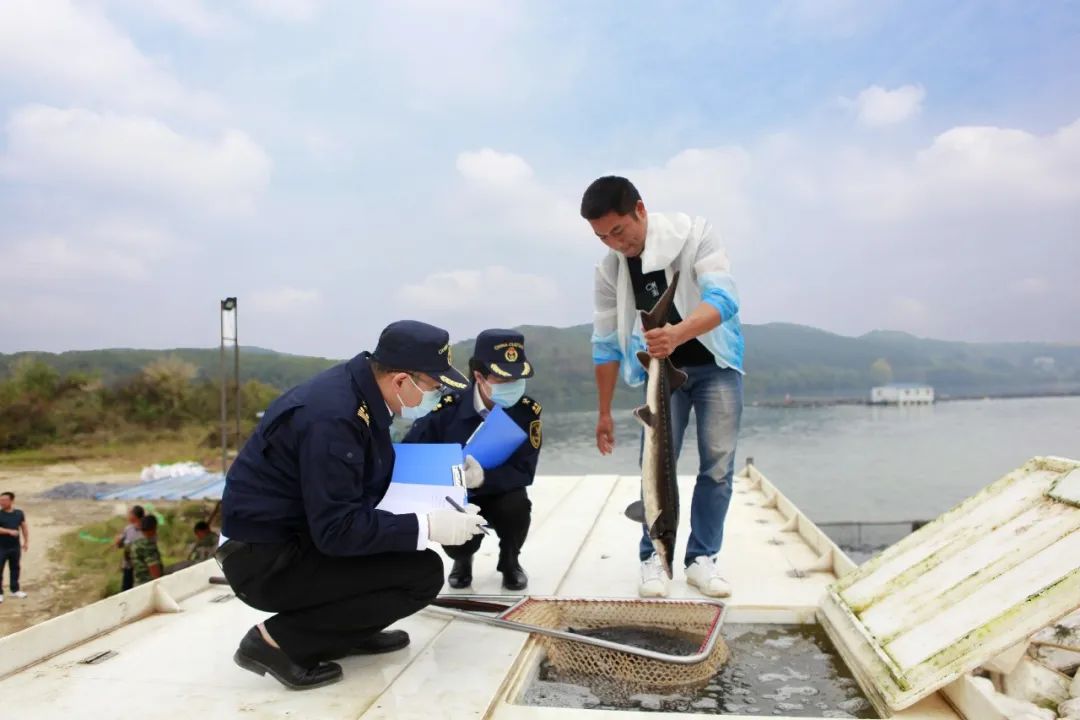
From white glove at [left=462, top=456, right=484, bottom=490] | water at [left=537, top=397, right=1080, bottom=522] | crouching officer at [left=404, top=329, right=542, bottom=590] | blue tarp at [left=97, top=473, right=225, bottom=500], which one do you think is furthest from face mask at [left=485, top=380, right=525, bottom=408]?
water at [left=537, top=397, right=1080, bottom=522]

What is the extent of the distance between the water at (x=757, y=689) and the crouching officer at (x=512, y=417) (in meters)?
0.85

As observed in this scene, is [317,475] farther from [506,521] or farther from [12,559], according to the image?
[12,559]

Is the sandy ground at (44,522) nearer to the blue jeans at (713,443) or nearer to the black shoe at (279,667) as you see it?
the black shoe at (279,667)

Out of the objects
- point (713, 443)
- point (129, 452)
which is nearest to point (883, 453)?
point (129, 452)

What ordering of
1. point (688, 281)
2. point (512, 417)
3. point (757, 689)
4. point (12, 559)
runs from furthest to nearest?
1. point (12, 559)
2. point (512, 417)
3. point (688, 281)
4. point (757, 689)

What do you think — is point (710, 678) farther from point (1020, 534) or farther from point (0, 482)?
point (0, 482)

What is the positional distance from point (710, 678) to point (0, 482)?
129ft

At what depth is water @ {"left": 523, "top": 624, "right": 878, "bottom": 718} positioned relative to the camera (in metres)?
2.50

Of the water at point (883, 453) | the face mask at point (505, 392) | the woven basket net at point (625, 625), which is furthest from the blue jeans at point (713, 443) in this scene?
the water at point (883, 453)

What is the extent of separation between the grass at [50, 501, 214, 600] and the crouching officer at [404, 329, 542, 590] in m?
16.8

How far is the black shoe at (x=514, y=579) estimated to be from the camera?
3764mm

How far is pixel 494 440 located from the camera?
3.60 m

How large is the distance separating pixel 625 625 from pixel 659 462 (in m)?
0.74

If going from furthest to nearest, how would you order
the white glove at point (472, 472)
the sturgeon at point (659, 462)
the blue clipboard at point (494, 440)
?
the blue clipboard at point (494, 440) → the white glove at point (472, 472) → the sturgeon at point (659, 462)
